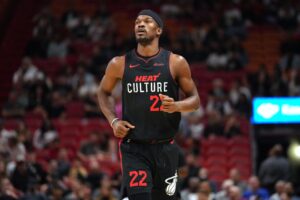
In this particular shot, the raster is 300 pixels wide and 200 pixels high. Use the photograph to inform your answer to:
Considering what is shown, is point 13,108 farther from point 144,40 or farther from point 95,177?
point 144,40

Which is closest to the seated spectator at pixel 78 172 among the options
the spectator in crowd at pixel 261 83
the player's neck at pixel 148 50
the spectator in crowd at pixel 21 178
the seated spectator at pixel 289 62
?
the spectator in crowd at pixel 21 178

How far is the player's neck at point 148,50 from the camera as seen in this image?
21.7 feet

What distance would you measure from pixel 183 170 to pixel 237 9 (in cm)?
1050

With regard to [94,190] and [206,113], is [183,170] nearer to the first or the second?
[94,190]

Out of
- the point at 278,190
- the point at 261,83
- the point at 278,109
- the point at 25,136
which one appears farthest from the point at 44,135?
the point at 278,190

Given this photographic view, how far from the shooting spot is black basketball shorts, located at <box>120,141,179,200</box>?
6461 mm

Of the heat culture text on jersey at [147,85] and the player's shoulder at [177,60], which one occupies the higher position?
the player's shoulder at [177,60]

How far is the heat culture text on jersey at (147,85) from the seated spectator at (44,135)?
11.2 metres

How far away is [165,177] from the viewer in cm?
658

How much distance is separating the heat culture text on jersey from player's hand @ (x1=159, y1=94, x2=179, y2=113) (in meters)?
0.26

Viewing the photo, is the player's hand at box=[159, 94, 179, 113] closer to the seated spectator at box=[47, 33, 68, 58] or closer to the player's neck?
the player's neck

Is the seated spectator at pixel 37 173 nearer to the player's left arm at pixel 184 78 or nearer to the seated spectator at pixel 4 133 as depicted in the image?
the seated spectator at pixel 4 133

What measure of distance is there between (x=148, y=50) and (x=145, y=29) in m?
0.21

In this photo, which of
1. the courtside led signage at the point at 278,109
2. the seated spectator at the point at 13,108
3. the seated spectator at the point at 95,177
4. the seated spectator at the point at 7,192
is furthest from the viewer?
the seated spectator at the point at 13,108
